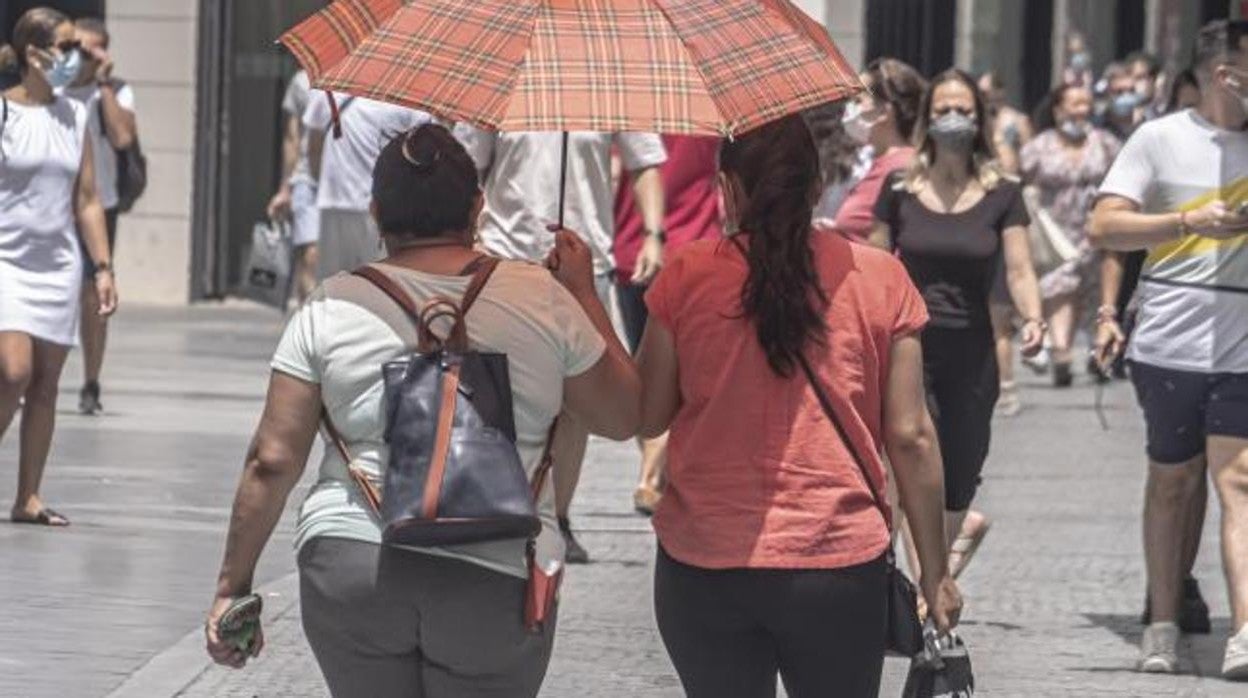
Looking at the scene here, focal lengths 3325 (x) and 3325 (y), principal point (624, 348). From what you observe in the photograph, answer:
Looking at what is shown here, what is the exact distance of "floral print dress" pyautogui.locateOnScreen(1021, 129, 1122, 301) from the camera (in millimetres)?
21375

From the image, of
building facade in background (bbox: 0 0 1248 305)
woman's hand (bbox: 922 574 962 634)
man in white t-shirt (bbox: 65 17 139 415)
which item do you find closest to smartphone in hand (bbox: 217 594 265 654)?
woman's hand (bbox: 922 574 962 634)

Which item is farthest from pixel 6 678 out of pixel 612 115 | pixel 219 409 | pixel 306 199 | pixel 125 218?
pixel 125 218

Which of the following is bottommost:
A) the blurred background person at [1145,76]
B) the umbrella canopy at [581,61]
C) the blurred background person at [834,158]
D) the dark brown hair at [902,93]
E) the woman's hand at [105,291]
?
the blurred background person at [1145,76]

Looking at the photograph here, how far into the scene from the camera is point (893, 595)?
5.73 meters

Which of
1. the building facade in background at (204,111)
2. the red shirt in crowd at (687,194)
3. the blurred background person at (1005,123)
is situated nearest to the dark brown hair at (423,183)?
the red shirt in crowd at (687,194)

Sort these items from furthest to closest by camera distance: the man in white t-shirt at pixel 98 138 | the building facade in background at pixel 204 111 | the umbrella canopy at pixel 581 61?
1. the building facade in background at pixel 204 111
2. the man in white t-shirt at pixel 98 138
3. the umbrella canopy at pixel 581 61

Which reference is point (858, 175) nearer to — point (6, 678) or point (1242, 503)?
point (1242, 503)

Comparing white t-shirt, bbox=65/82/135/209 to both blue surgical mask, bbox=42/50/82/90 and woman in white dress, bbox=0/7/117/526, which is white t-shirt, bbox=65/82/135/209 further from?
woman in white dress, bbox=0/7/117/526

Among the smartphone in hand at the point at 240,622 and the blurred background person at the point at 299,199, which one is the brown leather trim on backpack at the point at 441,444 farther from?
the blurred background person at the point at 299,199

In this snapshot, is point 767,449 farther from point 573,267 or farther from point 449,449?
point 449,449

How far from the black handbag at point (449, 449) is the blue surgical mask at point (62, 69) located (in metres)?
6.60

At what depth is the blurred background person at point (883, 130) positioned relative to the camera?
10523mm

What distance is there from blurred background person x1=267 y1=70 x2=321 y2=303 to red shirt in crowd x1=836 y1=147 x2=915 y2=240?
23.7ft

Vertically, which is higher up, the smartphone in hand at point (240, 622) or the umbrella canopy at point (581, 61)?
the umbrella canopy at point (581, 61)
